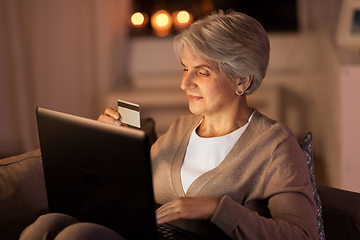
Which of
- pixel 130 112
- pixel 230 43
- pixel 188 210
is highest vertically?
pixel 230 43

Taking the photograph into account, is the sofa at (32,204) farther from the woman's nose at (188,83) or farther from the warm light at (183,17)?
the warm light at (183,17)

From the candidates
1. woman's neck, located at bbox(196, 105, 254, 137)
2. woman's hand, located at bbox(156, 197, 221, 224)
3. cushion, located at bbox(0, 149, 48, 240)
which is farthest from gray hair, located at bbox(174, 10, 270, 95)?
cushion, located at bbox(0, 149, 48, 240)

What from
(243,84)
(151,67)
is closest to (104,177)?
(243,84)

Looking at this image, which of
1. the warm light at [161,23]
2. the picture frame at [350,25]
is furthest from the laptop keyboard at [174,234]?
the warm light at [161,23]

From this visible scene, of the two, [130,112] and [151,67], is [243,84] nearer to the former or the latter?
[130,112]

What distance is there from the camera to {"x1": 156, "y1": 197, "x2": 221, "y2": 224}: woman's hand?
3.49 ft

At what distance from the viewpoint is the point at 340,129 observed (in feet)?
7.57

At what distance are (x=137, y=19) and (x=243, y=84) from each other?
2.67m

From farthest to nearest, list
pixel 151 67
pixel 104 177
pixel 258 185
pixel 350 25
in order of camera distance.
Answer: pixel 151 67 < pixel 350 25 < pixel 258 185 < pixel 104 177

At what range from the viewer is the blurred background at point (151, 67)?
2416mm

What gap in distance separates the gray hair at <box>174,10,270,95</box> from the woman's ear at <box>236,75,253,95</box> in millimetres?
27

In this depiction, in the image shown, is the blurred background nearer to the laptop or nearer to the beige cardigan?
the beige cardigan

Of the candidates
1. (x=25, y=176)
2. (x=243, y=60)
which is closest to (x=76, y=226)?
(x=25, y=176)

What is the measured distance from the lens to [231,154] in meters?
1.26
